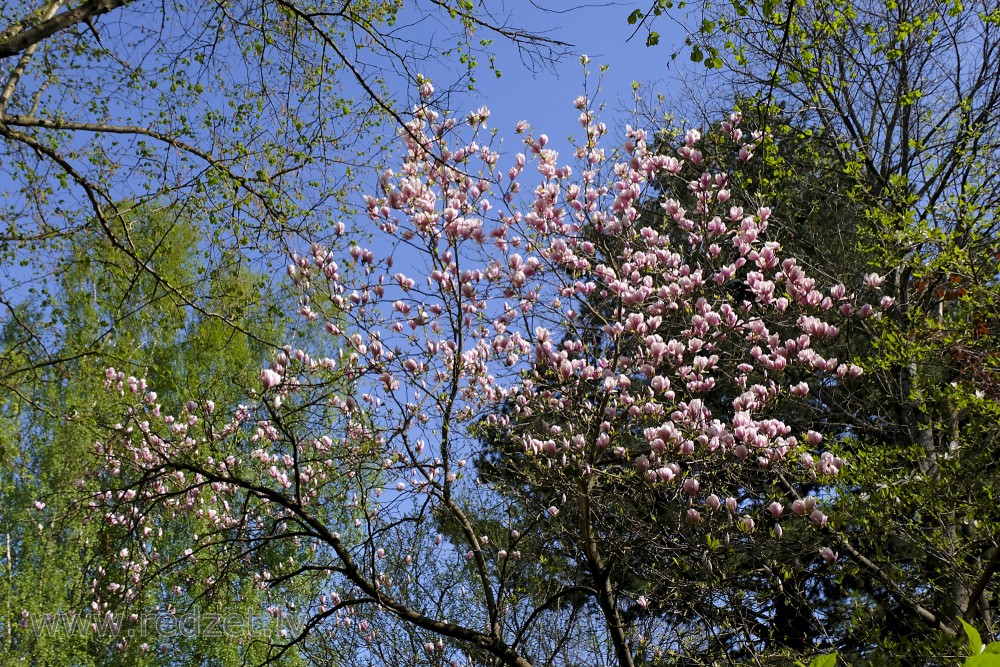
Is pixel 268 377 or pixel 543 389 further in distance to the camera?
pixel 543 389

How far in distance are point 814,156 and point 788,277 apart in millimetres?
3159

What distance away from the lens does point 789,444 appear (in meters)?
5.03

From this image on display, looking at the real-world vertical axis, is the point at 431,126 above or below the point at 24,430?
below

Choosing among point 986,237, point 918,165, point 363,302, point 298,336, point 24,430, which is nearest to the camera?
point 363,302

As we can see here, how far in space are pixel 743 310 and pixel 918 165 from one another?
2.97 meters

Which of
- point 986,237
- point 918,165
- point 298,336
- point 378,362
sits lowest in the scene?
point 378,362

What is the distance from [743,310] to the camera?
19.6ft

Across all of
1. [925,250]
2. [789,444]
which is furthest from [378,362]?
[925,250]

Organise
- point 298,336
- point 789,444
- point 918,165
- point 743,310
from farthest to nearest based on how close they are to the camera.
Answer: point 298,336, point 918,165, point 743,310, point 789,444

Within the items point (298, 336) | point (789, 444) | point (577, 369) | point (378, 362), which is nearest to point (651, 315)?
point (577, 369)

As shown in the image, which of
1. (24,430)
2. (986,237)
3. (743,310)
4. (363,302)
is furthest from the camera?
(24,430)

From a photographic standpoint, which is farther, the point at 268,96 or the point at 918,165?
the point at 918,165

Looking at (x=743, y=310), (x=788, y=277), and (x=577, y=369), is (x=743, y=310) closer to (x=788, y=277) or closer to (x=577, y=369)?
(x=788, y=277)

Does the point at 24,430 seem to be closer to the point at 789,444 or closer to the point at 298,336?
the point at 298,336
